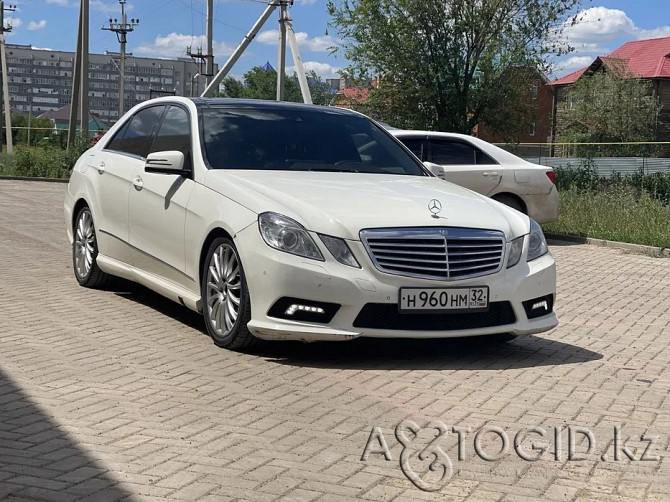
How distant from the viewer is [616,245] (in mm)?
15375

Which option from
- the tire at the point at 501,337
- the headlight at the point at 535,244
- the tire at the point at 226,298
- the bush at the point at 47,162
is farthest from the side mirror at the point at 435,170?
the bush at the point at 47,162

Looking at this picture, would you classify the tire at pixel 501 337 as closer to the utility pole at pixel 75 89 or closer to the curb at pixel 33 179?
the curb at pixel 33 179

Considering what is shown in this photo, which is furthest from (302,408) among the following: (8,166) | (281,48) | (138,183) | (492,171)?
(281,48)

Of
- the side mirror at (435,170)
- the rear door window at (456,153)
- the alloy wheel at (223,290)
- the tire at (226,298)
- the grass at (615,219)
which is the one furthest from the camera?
the grass at (615,219)

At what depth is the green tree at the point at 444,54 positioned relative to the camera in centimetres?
3150

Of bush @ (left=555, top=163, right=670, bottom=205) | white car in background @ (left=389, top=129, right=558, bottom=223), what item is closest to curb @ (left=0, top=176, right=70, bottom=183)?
bush @ (left=555, top=163, right=670, bottom=205)

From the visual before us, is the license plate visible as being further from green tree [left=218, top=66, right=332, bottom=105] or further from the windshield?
green tree [left=218, top=66, right=332, bottom=105]

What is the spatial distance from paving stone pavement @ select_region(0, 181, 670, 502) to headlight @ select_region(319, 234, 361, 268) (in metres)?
0.65

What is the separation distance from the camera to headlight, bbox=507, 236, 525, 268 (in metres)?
6.72

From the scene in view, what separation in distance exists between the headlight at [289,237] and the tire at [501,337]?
4.52ft

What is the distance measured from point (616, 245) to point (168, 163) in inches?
376

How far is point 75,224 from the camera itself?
9.57 metres

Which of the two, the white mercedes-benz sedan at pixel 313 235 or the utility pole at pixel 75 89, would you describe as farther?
the utility pole at pixel 75 89

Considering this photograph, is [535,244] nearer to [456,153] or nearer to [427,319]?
[427,319]
